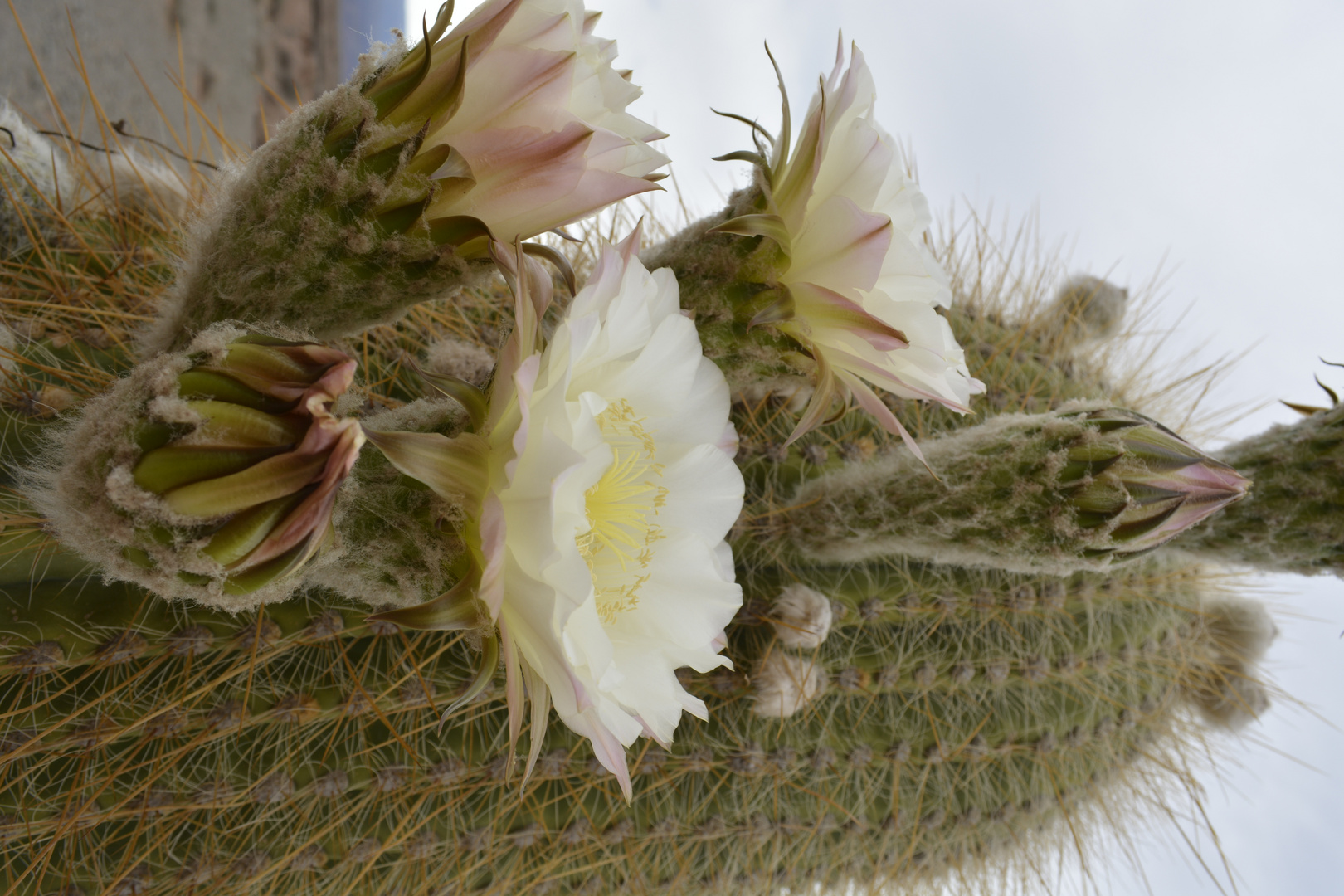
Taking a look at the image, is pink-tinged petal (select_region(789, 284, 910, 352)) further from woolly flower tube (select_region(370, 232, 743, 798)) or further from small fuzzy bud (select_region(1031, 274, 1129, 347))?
small fuzzy bud (select_region(1031, 274, 1129, 347))

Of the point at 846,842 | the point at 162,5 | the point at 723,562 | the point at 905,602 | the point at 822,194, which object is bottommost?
the point at 846,842

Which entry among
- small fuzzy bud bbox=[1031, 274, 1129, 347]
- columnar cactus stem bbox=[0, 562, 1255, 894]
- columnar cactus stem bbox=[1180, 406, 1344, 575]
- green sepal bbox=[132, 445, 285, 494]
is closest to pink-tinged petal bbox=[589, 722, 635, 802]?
green sepal bbox=[132, 445, 285, 494]

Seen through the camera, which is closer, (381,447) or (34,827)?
(381,447)

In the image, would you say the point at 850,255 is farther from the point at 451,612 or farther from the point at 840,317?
the point at 451,612

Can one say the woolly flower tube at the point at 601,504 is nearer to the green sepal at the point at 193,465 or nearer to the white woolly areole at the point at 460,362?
the green sepal at the point at 193,465

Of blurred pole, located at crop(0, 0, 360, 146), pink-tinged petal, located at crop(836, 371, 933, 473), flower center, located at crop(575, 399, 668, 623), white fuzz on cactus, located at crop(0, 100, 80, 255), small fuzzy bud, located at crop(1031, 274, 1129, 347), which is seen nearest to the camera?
flower center, located at crop(575, 399, 668, 623)

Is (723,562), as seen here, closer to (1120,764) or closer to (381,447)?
(381,447)

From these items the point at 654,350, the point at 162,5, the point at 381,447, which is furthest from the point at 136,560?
the point at 162,5
